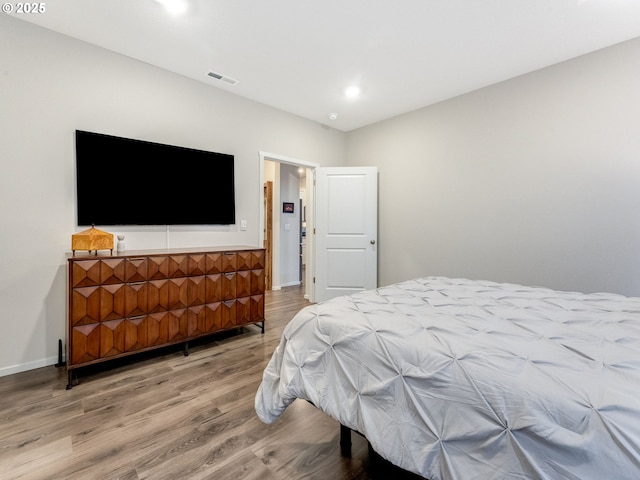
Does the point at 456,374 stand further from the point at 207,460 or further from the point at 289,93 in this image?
the point at 289,93

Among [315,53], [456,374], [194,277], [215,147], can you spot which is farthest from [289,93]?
[456,374]

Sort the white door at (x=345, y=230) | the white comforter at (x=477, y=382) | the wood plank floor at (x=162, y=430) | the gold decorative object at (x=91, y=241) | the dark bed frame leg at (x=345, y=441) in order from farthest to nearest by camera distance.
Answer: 1. the white door at (x=345, y=230)
2. the gold decorative object at (x=91, y=241)
3. the dark bed frame leg at (x=345, y=441)
4. the wood plank floor at (x=162, y=430)
5. the white comforter at (x=477, y=382)

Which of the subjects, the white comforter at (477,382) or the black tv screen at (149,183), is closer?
the white comforter at (477,382)

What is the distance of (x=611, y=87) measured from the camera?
8.49 feet

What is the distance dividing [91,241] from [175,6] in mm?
1852

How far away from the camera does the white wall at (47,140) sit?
2.29 m

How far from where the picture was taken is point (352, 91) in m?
3.43

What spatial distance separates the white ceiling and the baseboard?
2.72 metres

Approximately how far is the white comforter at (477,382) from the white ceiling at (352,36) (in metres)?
2.10

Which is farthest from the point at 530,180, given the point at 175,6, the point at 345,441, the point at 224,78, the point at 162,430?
the point at 162,430

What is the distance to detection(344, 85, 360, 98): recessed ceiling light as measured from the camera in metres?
3.35

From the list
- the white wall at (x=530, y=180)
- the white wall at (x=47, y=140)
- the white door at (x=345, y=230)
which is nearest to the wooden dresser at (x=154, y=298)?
the white wall at (x=47, y=140)

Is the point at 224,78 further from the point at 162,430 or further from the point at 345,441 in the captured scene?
the point at 345,441

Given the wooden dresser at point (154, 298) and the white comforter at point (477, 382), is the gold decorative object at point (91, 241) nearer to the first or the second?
the wooden dresser at point (154, 298)
